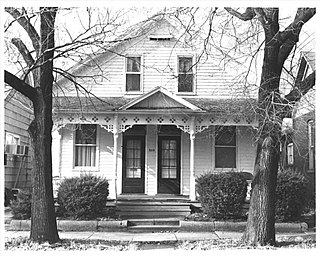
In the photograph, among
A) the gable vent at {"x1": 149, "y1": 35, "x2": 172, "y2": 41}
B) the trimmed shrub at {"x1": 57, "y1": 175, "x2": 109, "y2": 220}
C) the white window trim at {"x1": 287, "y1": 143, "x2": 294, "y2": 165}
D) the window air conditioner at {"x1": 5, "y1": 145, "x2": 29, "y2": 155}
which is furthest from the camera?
the white window trim at {"x1": 287, "y1": 143, "x2": 294, "y2": 165}

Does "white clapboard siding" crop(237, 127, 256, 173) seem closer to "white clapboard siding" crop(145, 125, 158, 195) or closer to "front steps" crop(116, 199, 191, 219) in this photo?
"front steps" crop(116, 199, 191, 219)

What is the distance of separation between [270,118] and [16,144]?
34.0 ft

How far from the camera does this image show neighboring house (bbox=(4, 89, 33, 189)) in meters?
15.1

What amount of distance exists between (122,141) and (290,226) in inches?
252

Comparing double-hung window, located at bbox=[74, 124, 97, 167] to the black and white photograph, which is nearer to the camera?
the black and white photograph

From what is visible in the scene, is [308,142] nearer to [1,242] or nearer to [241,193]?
[241,193]

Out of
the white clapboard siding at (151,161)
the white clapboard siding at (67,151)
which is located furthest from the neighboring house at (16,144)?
the white clapboard siding at (151,161)

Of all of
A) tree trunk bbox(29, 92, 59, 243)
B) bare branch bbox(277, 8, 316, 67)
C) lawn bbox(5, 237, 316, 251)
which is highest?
bare branch bbox(277, 8, 316, 67)

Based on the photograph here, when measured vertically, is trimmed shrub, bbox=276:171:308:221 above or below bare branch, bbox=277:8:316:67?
below

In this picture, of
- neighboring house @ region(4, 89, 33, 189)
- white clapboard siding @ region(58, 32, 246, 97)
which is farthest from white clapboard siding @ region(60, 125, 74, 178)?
white clapboard siding @ region(58, 32, 246, 97)

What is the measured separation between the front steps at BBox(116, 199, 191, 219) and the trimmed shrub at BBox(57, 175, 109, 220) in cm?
115

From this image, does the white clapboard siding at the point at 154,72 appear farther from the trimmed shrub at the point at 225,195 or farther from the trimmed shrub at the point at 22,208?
the trimmed shrub at the point at 22,208

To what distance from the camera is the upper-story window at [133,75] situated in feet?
50.8

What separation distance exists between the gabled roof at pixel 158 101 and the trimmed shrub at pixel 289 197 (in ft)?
12.6
